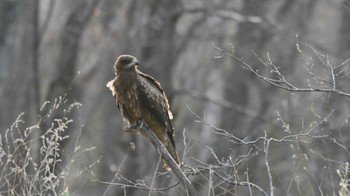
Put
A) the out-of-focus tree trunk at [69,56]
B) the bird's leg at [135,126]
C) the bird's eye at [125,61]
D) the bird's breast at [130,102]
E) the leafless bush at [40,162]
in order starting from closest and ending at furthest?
the leafless bush at [40,162] < the bird's leg at [135,126] < the bird's breast at [130,102] < the bird's eye at [125,61] < the out-of-focus tree trunk at [69,56]

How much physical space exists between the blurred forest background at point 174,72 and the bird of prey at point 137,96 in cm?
396

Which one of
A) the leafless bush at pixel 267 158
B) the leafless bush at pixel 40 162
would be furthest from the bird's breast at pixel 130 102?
the leafless bush at pixel 40 162

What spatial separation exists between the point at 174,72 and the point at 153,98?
1065cm

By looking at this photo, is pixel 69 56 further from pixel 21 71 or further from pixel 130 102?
pixel 130 102

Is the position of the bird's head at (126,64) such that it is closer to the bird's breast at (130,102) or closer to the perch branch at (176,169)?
the bird's breast at (130,102)

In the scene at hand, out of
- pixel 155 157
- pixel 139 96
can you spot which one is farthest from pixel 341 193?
pixel 155 157

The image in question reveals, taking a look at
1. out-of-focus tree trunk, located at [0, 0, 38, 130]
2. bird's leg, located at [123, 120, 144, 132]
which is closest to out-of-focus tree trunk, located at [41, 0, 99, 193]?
out-of-focus tree trunk, located at [0, 0, 38, 130]

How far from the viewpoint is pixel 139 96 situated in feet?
33.7

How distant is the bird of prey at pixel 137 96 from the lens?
10.2 m

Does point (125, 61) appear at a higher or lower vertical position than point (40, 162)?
higher

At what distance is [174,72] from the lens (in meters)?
20.9

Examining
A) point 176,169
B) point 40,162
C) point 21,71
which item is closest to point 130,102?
point 40,162

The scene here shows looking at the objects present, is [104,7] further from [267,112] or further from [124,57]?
[124,57]

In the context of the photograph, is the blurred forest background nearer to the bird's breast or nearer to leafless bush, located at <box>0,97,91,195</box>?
the bird's breast
